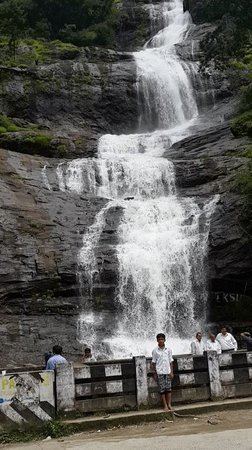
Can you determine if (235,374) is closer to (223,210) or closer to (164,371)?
(164,371)

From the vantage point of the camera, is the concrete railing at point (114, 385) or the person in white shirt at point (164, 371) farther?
the person in white shirt at point (164, 371)

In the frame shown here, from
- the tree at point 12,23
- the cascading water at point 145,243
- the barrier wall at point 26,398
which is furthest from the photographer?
the tree at point 12,23

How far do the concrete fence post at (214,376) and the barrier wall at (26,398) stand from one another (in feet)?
10.5

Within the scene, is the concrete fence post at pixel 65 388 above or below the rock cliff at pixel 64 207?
below

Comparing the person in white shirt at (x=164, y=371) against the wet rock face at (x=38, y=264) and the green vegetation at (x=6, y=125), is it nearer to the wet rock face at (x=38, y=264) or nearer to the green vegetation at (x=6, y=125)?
the wet rock face at (x=38, y=264)

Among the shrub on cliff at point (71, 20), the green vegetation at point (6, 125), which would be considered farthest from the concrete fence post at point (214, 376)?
the shrub on cliff at point (71, 20)

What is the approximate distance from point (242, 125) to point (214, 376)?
65.0 ft

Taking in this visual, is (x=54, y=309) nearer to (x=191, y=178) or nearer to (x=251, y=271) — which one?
(x=251, y=271)

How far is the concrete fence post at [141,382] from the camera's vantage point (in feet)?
30.8

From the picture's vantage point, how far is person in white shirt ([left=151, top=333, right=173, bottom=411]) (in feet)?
30.4

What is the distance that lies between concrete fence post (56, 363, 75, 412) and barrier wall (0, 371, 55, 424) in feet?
0.42

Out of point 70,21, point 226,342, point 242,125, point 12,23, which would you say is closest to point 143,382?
point 226,342

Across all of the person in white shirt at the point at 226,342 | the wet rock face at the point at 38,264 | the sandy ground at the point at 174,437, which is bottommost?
the sandy ground at the point at 174,437

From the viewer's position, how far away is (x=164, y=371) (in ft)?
30.3
